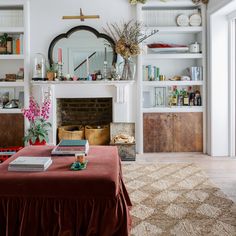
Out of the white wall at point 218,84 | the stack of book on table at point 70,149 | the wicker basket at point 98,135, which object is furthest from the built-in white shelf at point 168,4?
the stack of book on table at point 70,149

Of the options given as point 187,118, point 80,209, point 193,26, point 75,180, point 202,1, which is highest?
point 202,1

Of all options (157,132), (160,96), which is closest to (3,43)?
(160,96)

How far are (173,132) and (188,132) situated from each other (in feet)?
0.80

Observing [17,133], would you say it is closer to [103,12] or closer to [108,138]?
[108,138]

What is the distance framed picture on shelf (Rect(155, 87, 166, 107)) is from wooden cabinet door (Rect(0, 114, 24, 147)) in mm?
2190

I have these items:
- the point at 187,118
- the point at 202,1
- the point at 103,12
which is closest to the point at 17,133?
the point at 103,12

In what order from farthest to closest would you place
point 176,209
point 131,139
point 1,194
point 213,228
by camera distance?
point 131,139 → point 176,209 → point 213,228 → point 1,194

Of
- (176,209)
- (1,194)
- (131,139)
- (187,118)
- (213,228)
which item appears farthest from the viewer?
(187,118)

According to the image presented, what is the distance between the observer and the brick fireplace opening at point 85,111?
543 centimetres

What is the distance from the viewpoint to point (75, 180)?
2.07 m

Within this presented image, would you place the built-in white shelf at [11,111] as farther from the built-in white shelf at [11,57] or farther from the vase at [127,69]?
the vase at [127,69]

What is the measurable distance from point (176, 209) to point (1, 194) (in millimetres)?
1477

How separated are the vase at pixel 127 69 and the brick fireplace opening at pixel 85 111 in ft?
1.99

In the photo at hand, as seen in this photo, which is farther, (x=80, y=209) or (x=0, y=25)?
(x=0, y=25)
